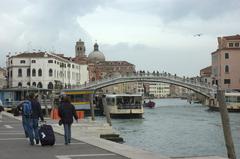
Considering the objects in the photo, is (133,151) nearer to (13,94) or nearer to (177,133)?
(177,133)

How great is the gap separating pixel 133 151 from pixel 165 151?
9.39 m

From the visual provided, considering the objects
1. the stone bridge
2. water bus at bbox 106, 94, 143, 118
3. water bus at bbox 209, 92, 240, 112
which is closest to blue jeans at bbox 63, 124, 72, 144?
water bus at bbox 106, 94, 143, 118

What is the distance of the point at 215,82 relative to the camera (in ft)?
285

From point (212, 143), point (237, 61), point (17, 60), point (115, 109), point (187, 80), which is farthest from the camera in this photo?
point (17, 60)

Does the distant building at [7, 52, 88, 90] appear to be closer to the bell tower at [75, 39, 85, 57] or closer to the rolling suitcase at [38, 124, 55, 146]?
the bell tower at [75, 39, 85, 57]

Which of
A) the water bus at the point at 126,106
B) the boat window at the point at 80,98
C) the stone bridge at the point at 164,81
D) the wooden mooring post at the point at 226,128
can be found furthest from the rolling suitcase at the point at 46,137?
the stone bridge at the point at 164,81

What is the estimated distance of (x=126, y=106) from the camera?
4803 cm

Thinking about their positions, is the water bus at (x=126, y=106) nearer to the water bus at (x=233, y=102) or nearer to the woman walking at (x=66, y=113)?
the water bus at (x=233, y=102)

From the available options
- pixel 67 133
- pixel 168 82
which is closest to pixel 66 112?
pixel 67 133

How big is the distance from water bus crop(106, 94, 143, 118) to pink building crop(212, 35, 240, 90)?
35992 millimetres

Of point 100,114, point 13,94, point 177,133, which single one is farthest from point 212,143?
point 13,94

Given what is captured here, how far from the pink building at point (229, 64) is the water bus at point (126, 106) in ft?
118

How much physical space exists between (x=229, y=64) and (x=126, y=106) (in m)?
38.3

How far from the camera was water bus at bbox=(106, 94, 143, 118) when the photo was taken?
156ft
